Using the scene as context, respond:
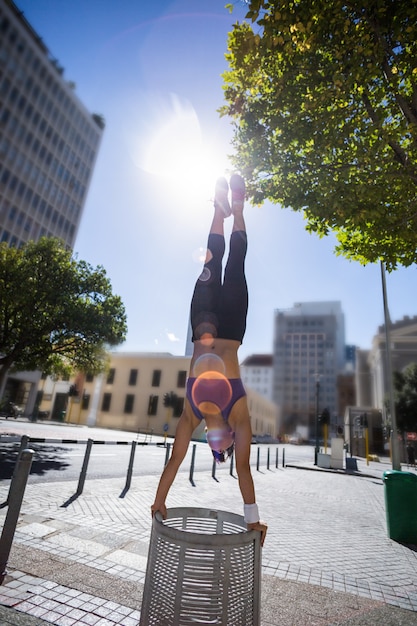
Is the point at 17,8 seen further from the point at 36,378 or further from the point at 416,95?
the point at 416,95

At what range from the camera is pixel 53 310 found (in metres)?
17.7

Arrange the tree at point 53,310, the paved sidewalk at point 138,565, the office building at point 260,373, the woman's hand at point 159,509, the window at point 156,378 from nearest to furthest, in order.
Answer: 1. the woman's hand at point 159,509
2. the paved sidewalk at point 138,565
3. the tree at point 53,310
4. the window at point 156,378
5. the office building at point 260,373

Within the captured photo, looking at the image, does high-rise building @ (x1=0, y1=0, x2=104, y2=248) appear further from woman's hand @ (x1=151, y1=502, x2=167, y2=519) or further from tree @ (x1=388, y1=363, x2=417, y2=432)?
tree @ (x1=388, y1=363, x2=417, y2=432)

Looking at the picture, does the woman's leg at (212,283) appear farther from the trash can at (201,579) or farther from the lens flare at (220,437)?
the trash can at (201,579)

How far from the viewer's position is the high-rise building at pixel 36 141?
40969 millimetres

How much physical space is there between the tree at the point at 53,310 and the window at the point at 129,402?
26044 mm

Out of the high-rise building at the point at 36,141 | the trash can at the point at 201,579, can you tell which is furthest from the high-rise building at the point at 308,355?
the trash can at the point at 201,579

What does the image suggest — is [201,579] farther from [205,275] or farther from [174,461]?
[205,275]

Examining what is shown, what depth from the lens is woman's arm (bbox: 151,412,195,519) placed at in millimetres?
2145

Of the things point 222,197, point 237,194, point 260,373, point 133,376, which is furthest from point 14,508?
point 260,373

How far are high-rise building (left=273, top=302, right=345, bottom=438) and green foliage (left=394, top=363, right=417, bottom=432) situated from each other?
4211 centimetres

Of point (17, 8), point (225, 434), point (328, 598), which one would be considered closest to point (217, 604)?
point (225, 434)

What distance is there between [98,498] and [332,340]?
88.7m

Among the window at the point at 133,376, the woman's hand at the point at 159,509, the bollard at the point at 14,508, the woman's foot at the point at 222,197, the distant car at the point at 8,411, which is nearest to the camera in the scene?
the woman's hand at the point at 159,509
